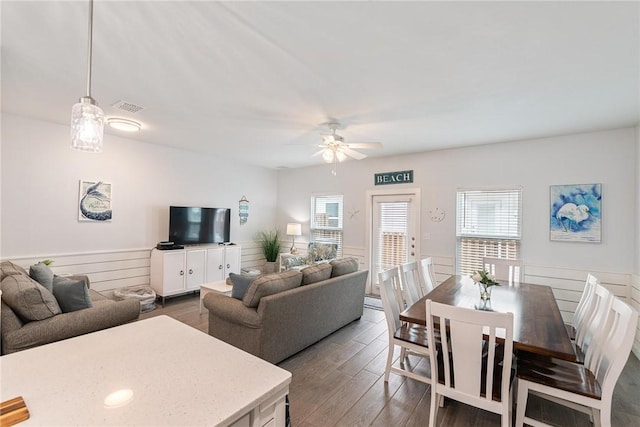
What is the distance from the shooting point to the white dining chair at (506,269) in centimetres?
349

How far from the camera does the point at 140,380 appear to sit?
100cm

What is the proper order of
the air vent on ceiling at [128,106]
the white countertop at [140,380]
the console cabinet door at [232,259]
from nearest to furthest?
the white countertop at [140,380], the air vent on ceiling at [128,106], the console cabinet door at [232,259]

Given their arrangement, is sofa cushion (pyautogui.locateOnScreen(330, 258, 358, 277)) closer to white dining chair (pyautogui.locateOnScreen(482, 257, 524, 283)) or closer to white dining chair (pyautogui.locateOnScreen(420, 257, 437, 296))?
white dining chair (pyautogui.locateOnScreen(420, 257, 437, 296))

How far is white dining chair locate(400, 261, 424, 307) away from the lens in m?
2.92

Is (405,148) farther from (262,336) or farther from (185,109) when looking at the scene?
(262,336)

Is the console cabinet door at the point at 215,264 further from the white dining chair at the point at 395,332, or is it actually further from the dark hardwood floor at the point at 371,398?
the white dining chair at the point at 395,332

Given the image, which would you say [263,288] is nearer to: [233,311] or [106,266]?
[233,311]

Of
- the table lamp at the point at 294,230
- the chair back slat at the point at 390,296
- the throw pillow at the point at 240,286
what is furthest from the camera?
the table lamp at the point at 294,230

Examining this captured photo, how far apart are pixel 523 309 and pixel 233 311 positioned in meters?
2.55

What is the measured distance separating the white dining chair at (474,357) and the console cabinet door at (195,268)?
166 inches

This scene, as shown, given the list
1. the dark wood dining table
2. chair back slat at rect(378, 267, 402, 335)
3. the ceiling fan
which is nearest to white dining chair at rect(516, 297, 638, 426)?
the dark wood dining table

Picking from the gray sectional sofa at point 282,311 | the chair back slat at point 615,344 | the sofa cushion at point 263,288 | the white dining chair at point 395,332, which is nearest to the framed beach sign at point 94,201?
the gray sectional sofa at point 282,311

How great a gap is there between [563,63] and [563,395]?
2301mm

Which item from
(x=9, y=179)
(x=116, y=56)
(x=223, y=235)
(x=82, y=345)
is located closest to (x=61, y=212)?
(x=9, y=179)
